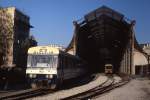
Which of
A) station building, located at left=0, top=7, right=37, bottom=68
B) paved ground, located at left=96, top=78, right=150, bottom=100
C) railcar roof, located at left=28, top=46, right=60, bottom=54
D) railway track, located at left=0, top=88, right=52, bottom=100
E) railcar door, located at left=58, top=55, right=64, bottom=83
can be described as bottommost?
paved ground, located at left=96, top=78, right=150, bottom=100

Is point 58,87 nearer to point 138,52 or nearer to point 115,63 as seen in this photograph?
point 138,52

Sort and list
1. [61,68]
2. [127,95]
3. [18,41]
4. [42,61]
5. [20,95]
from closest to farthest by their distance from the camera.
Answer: [20,95] → [127,95] → [42,61] → [61,68] → [18,41]

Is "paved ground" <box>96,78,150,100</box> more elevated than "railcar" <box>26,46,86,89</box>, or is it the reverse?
"railcar" <box>26,46,86,89</box>

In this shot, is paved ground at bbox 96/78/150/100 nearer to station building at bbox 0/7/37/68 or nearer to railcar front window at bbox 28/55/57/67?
railcar front window at bbox 28/55/57/67

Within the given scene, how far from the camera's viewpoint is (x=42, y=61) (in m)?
21.5

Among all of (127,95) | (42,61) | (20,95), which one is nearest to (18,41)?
(42,61)

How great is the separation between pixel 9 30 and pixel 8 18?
565 cm

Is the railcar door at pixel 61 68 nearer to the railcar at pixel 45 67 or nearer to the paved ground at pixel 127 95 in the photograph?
the railcar at pixel 45 67

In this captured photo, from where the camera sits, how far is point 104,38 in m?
58.7

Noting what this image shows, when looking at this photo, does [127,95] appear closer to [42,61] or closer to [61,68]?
[61,68]

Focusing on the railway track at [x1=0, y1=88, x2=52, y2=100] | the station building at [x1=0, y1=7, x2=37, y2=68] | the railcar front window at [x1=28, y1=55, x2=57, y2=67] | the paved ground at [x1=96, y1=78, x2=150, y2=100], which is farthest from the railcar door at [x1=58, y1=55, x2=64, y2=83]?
the station building at [x1=0, y1=7, x2=37, y2=68]

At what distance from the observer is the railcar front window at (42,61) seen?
21141 mm

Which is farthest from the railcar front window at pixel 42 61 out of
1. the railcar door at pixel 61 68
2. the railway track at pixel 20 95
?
the railway track at pixel 20 95

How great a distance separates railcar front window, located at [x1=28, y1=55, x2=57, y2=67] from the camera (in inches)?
832
